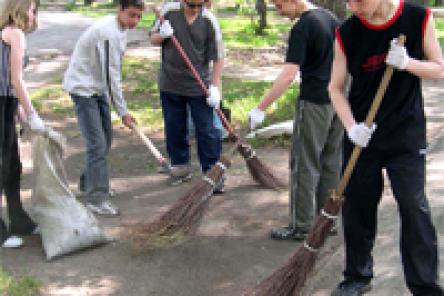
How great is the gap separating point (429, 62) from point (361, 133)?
45cm

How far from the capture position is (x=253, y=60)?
Answer: 1241 centimetres

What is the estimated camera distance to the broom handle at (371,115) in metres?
2.92

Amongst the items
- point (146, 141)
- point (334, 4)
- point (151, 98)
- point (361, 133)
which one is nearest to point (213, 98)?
point (146, 141)

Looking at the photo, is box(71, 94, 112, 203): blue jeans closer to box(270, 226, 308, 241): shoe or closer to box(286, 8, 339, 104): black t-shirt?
box(270, 226, 308, 241): shoe

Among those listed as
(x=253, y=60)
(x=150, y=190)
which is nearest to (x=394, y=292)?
(x=150, y=190)

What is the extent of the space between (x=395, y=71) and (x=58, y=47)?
12177mm

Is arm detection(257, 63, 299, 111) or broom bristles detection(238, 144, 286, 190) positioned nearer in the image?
arm detection(257, 63, 299, 111)

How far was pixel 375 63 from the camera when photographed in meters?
3.03

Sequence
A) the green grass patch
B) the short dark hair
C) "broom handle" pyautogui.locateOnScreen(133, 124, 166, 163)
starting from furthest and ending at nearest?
the green grass patch → "broom handle" pyautogui.locateOnScreen(133, 124, 166, 163) → the short dark hair

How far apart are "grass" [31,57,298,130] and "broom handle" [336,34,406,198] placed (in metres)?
4.02

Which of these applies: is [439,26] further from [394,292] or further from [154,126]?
[394,292]

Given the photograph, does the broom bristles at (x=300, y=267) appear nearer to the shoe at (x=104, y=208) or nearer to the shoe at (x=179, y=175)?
the shoe at (x=104, y=208)

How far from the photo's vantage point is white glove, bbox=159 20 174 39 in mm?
5137

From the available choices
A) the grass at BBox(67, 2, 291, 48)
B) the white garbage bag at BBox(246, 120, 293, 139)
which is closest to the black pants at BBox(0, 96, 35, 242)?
the white garbage bag at BBox(246, 120, 293, 139)
